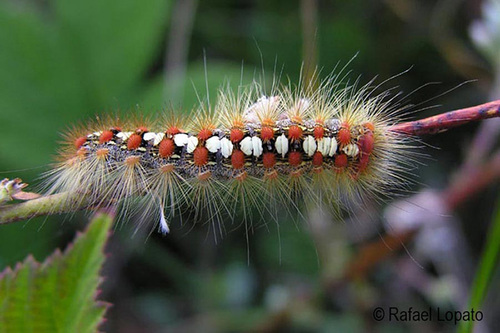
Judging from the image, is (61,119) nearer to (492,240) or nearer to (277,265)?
(277,265)

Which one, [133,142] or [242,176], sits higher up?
[133,142]

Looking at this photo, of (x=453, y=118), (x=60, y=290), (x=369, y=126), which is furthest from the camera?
(x=369, y=126)

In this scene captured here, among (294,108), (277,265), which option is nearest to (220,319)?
(277,265)

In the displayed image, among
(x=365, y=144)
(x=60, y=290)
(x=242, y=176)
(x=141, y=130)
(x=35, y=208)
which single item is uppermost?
(x=141, y=130)

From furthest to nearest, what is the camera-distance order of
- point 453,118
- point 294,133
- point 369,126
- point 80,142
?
point 80,142, point 369,126, point 294,133, point 453,118

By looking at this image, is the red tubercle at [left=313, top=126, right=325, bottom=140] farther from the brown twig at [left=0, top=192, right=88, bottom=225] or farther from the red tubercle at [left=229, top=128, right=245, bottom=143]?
the brown twig at [left=0, top=192, right=88, bottom=225]

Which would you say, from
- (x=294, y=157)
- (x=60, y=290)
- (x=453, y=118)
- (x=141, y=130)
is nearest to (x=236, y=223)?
(x=141, y=130)

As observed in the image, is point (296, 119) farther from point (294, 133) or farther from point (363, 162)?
point (363, 162)
